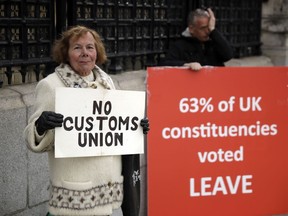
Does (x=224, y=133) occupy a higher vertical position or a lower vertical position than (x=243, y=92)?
lower

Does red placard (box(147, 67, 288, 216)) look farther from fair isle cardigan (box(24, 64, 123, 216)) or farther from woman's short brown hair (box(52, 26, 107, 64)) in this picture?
fair isle cardigan (box(24, 64, 123, 216))

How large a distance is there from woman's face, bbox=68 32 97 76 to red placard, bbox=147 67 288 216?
4.34ft

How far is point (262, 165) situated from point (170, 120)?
0.95m

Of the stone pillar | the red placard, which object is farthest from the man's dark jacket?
the stone pillar

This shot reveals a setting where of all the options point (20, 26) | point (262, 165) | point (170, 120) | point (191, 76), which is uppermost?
point (20, 26)

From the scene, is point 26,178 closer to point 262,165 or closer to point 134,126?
point 134,126

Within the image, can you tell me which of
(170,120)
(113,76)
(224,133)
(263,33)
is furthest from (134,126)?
(263,33)

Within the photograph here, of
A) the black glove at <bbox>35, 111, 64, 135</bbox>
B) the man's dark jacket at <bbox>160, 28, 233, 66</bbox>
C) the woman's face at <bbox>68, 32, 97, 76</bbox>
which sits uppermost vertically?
the woman's face at <bbox>68, 32, 97, 76</bbox>

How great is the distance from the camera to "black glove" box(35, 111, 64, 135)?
3232 millimetres

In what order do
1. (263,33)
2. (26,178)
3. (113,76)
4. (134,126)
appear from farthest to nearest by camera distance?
1. (263,33)
2. (113,76)
3. (26,178)
4. (134,126)

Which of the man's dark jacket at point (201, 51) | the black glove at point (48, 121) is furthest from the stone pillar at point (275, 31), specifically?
the black glove at point (48, 121)

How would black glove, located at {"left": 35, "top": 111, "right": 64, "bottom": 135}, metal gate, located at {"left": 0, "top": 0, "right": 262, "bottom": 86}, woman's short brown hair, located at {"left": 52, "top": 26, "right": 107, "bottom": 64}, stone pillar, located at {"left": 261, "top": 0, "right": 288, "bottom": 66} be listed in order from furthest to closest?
1. stone pillar, located at {"left": 261, "top": 0, "right": 288, "bottom": 66}
2. metal gate, located at {"left": 0, "top": 0, "right": 262, "bottom": 86}
3. woman's short brown hair, located at {"left": 52, "top": 26, "right": 107, "bottom": 64}
4. black glove, located at {"left": 35, "top": 111, "right": 64, "bottom": 135}

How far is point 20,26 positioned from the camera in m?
4.86

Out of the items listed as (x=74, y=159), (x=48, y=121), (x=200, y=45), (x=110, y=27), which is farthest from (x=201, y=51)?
(x=48, y=121)
